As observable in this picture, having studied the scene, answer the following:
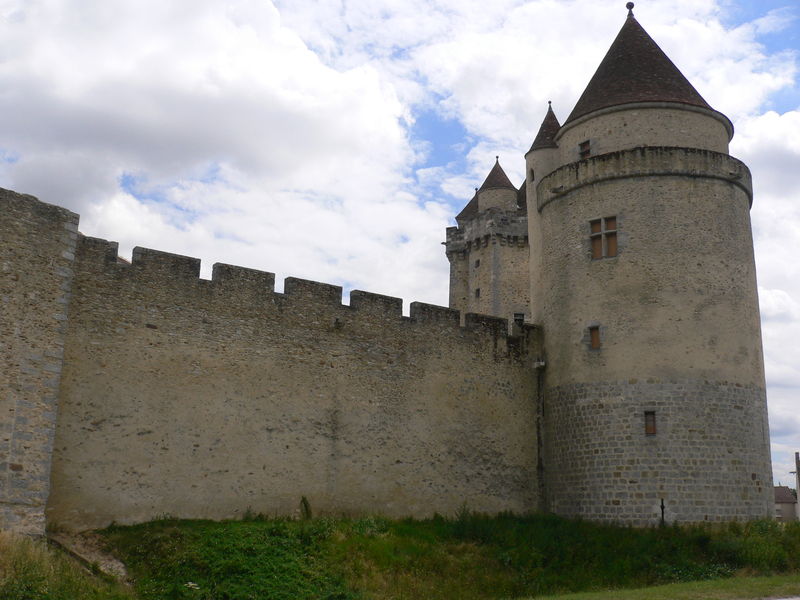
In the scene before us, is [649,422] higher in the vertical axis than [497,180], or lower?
lower

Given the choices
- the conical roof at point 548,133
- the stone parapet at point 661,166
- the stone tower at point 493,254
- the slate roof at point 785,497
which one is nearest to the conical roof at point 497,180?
the stone tower at point 493,254

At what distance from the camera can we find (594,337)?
61.0 ft

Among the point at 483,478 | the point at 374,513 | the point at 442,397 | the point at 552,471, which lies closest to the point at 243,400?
the point at 374,513

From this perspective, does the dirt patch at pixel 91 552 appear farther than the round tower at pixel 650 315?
No

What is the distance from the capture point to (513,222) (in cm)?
3469

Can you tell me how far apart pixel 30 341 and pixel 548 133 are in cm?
1548

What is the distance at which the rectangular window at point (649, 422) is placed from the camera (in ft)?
57.5

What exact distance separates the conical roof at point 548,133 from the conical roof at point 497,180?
9.42 meters

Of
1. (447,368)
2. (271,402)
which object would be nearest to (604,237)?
(447,368)

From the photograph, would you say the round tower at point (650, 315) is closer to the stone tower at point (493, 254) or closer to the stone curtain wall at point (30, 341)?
the stone curtain wall at point (30, 341)

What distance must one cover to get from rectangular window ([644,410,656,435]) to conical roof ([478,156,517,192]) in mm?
19653

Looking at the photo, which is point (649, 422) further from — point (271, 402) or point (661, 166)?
point (271, 402)

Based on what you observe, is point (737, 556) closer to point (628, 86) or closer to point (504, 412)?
point (504, 412)

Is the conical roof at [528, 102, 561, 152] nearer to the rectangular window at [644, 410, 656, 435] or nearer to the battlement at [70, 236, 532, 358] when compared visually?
the battlement at [70, 236, 532, 358]
